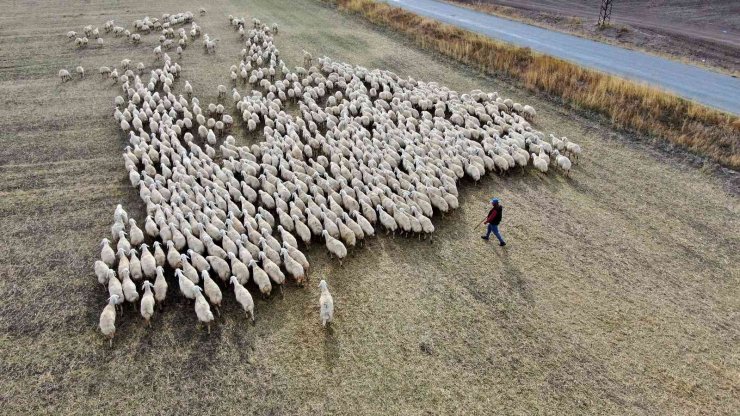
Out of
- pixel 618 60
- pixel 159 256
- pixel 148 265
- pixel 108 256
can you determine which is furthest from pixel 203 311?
pixel 618 60

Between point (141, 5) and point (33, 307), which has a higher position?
point (141, 5)

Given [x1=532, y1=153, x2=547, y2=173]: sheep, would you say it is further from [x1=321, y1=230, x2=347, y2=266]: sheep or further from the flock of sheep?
[x1=321, y1=230, x2=347, y2=266]: sheep

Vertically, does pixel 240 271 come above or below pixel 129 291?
above

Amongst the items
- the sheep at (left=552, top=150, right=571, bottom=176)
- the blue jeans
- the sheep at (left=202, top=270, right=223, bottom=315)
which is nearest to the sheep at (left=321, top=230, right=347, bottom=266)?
the sheep at (left=202, top=270, right=223, bottom=315)

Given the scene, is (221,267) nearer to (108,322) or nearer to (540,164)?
(108,322)

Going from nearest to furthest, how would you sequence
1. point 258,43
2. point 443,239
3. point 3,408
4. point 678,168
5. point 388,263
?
point 3,408 < point 388,263 < point 443,239 < point 678,168 < point 258,43

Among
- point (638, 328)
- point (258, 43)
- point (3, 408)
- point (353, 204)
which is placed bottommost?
point (3, 408)

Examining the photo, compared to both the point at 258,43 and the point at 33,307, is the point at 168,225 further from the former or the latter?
the point at 258,43

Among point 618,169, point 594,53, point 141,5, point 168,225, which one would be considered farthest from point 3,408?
point 141,5
